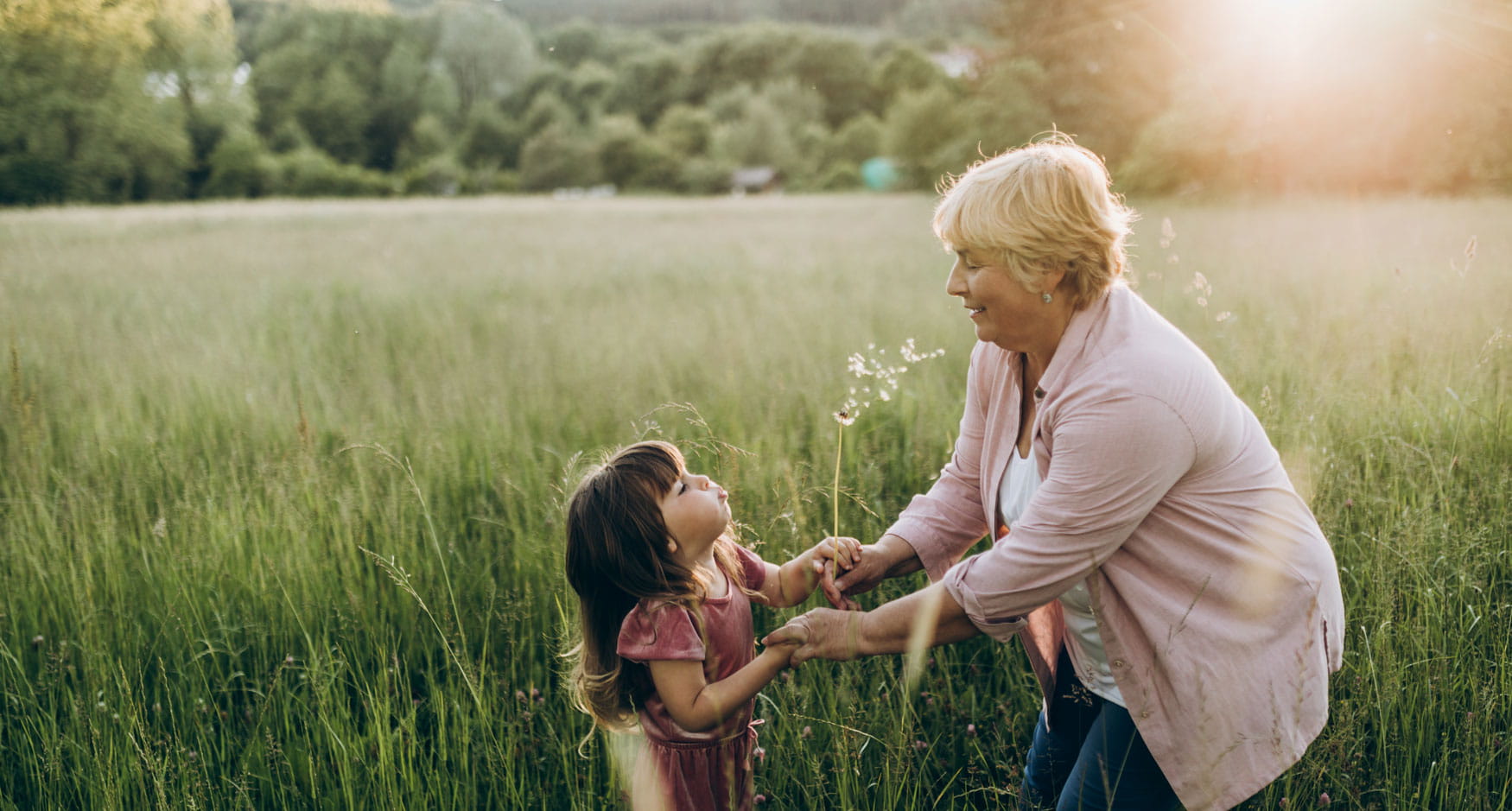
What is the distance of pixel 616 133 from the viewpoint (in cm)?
5900

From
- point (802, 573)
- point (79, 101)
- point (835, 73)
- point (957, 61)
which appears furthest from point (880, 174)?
point (802, 573)

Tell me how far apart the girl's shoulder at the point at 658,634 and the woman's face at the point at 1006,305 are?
910 mm

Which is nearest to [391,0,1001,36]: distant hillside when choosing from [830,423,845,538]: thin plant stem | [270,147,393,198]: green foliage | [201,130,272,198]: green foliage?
[270,147,393,198]: green foliage

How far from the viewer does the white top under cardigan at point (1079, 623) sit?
6.78 ft

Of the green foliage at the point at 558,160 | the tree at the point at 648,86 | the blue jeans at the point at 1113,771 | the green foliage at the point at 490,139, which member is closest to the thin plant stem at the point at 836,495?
the blue jeans at the point at 1113,771

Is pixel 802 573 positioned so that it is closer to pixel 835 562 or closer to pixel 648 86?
pixel 835 562

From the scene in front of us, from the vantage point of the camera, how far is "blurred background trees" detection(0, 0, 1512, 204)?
420 inches

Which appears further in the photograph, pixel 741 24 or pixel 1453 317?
pixel 741 24

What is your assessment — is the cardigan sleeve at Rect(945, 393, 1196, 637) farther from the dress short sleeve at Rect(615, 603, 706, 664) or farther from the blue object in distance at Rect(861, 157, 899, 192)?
the blue object in distance at Rect(861, 157, 899, 192)

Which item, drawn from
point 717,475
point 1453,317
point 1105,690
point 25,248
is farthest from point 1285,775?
point 25,248

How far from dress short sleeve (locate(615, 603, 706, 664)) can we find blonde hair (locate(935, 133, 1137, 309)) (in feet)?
3.38

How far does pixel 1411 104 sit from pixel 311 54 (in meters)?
27.8

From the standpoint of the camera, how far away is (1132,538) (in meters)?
1.90

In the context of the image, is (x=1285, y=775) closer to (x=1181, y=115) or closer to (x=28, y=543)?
(x=28, y=543)
